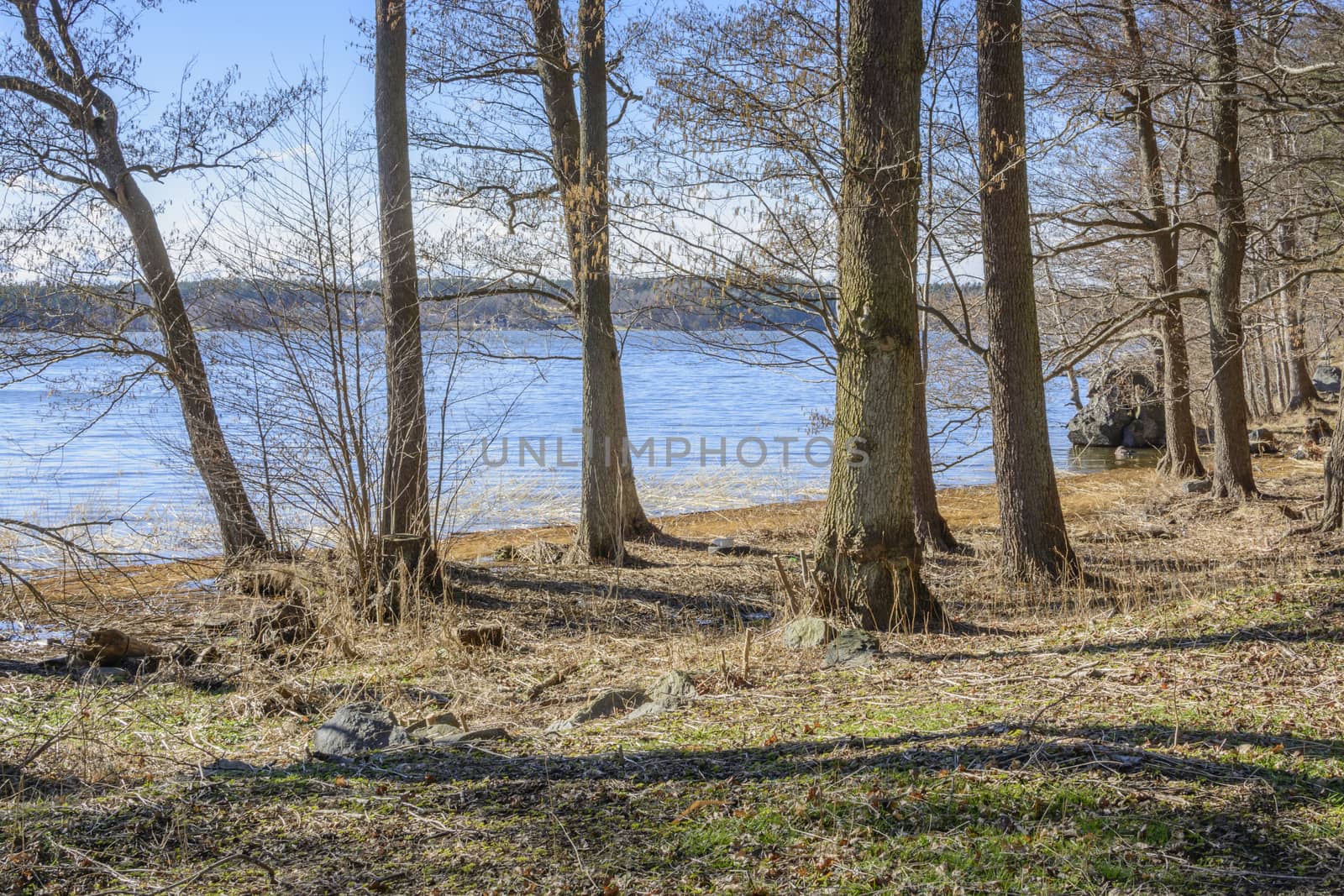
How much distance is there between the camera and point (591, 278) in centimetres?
1087

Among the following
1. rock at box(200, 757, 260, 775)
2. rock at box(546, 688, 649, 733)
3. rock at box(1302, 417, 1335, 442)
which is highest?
rock at box(1302, 417, 1335, 442)

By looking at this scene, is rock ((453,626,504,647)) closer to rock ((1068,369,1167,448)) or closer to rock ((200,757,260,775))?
rock ((200,757,260,775))

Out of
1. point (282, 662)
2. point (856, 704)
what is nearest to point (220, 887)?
point (856, 704)

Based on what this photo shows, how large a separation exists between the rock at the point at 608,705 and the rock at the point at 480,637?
2130 mm

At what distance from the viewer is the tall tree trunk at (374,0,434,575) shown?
8.51m

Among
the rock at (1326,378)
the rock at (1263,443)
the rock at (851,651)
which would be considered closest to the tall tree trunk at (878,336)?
the rock at (851,651)

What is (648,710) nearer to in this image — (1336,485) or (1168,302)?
(1336,485)

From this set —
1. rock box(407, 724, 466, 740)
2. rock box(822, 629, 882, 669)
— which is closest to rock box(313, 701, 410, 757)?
rock box(407, 724, 466, 740)

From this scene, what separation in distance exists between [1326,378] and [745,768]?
33919 mm

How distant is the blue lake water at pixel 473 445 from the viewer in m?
8.54

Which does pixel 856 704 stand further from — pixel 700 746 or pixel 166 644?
pixel 166 644

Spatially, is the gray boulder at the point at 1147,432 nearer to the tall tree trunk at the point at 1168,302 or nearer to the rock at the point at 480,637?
the tall tree trunk at the point at 1168,302

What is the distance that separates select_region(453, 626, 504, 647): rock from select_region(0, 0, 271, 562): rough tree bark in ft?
10.8

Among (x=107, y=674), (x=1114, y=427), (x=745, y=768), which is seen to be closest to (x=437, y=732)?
(x=745, y=768)
